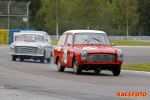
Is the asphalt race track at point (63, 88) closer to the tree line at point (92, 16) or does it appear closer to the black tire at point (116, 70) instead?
the black tire at point (116, 70)

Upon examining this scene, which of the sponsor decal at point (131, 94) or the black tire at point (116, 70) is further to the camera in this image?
the black tire at point (116, 70)

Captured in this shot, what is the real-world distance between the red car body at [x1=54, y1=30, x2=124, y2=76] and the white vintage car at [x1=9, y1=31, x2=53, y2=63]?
7.28m

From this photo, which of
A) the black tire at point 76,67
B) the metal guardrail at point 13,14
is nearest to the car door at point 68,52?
the black tire at point 76,67

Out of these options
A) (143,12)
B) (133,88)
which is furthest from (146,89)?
(143,12)

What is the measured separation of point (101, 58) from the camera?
2023cm

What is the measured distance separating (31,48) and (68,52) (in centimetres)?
896

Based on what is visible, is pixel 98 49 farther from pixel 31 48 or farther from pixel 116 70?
pixel 31 48

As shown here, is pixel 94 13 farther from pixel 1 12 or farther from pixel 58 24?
pixel 1 12

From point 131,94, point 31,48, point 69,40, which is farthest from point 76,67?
point 31,48

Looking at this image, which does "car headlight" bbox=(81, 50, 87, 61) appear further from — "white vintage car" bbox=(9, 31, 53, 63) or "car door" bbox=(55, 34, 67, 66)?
"white vintage car" bbox=(9, 31, 53, 63)

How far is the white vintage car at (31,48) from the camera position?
30.0 metres

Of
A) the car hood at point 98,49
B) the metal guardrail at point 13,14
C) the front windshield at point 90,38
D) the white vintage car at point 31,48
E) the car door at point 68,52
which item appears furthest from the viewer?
the metal guardrail at point 13,14

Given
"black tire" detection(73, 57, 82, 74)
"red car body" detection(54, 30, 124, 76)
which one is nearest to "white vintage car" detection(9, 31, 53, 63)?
"red car body" detection(54, 30, 124, 76)

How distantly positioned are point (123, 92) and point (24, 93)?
2.40 m
